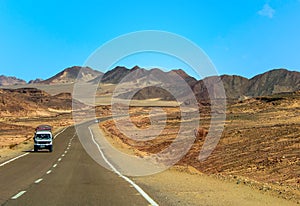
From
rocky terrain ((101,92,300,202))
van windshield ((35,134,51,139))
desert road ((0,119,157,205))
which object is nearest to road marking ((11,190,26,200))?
desert road ((0,119,157,205))

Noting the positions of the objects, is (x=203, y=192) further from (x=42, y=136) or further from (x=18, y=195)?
(x=42, y=136)

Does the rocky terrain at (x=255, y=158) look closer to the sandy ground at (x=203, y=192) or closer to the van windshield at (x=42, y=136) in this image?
the sandy ground at (x=203, y=192)

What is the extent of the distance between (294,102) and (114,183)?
81731 mm

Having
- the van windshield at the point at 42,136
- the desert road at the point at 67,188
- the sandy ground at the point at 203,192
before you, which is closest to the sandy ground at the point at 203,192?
the sandy ground at the point at 203,192

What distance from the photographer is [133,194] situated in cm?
1352

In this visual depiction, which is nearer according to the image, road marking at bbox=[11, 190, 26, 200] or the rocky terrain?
road marking at bbox=[11, 190, 26, 200]

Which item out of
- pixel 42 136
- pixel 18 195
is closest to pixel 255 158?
pixel 42 136

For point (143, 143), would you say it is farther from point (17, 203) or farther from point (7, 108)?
point (7, 108)

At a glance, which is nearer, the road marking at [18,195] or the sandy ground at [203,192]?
the sandy ground at [203,192]

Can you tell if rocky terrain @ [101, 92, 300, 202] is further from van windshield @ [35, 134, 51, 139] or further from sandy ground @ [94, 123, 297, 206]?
van windshield @ [35, 134, 51, 139]

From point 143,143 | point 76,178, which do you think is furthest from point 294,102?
point 76,178

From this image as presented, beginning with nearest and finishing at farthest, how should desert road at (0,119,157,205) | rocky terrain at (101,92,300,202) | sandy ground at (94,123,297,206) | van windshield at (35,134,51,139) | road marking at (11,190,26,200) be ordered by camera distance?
1. desert road at (0,119,157,205)
2. sandy ground at (94,123,297,206)
3. road marking at (11,190,26,200)
4. rocky terrain at (101,92,300,202)
5. van windshield at (35,134,51,139)

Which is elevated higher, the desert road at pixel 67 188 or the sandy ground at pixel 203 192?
A: the desert road at pixel 67 188

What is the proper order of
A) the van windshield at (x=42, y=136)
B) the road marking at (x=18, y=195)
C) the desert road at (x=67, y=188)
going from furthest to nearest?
the van windshield at (x=42, y=136)
the road marking at (x=18, y=195)
the desert road at (x=67, y=188)
